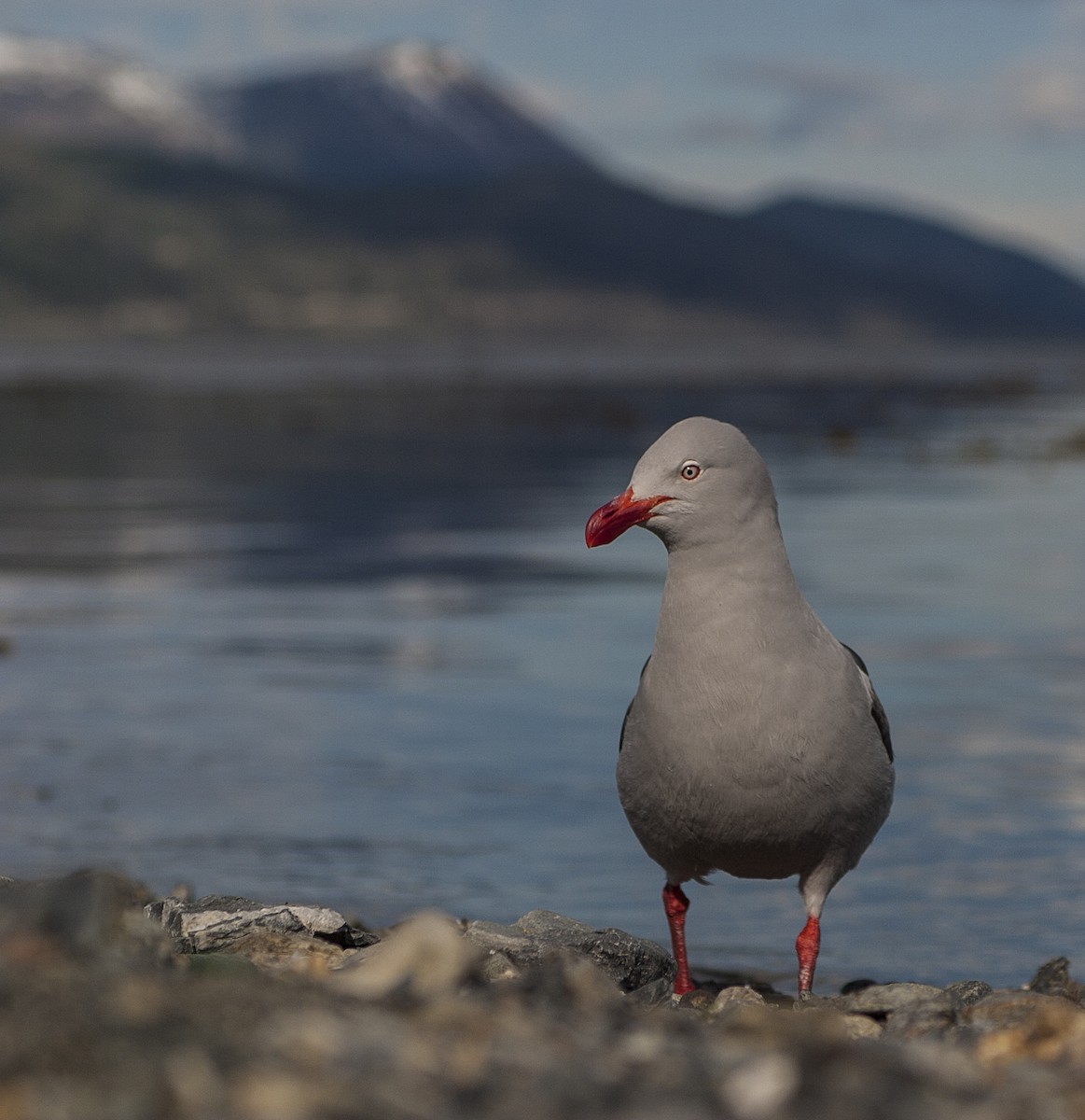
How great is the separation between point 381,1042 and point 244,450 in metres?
37.7

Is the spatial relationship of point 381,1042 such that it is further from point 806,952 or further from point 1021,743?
point 1021,743

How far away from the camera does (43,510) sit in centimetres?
2777

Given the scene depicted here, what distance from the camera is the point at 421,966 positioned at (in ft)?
17.3

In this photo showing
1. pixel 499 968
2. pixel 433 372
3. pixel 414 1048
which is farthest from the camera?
pixel 433 372

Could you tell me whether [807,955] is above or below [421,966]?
below

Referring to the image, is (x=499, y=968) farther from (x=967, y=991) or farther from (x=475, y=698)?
(x=475, y=698)

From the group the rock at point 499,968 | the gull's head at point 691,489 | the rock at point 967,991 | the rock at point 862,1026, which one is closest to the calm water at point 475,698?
the rock at point 967,991

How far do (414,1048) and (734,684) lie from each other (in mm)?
2949

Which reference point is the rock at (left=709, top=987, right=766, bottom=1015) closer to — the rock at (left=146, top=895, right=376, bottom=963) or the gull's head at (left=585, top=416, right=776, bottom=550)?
the rock at (left=146, top=895, right=376, bottom=963)

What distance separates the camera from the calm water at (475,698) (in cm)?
965

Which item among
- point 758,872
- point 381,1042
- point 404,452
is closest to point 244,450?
point 404,452

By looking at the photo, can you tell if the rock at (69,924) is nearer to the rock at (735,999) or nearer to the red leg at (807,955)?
the rock at (735,999)

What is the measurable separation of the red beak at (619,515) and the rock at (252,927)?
1768mm

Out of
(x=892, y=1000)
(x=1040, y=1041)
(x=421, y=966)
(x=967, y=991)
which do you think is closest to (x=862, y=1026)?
(x=892, y=1000)
